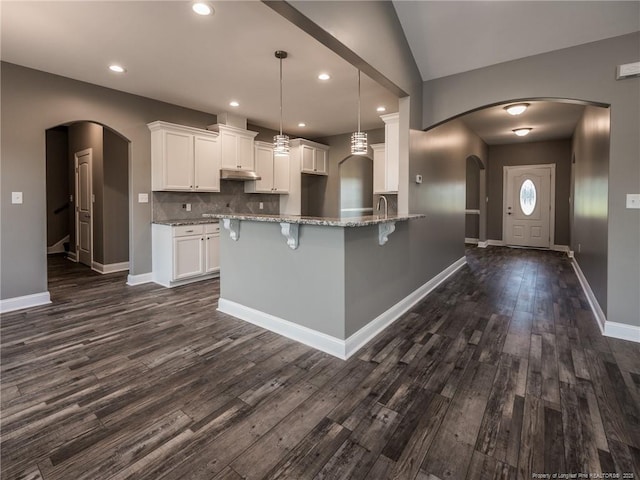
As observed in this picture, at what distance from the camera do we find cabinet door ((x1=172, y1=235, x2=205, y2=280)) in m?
4.61

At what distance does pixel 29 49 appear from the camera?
324cm

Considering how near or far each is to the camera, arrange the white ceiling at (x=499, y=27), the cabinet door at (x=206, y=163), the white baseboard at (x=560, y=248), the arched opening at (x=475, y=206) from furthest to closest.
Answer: the arched opening at (x=475, y=206) < the white baseboard at (x=560, y=248) < the cabinet door at (x=206, y=163) < the white ceiling at (x=499, y=27)

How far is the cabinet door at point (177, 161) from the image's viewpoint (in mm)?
4734

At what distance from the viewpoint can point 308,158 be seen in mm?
6695

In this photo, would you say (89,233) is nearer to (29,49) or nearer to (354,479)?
(29,49)

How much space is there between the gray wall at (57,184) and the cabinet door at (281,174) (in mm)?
4506

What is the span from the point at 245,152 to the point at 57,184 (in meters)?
4.64

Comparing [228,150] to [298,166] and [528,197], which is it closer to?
[298,166]

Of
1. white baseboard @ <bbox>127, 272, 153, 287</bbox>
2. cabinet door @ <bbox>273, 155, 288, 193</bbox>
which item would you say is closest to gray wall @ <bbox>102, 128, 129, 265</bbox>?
white baseboard @ <bbox>127, 272, 153, 287</bbox>

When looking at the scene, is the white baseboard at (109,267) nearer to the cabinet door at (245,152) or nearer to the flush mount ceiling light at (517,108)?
the cabinet door at (245,152)

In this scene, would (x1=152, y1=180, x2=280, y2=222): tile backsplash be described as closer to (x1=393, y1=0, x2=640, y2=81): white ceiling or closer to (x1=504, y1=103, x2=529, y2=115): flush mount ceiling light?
(x1=393, y1=0, x2=640, y2=81): white ceiling

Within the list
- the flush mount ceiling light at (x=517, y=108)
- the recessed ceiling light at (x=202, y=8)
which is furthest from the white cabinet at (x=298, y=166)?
the recessed ceiling light at (x=202, y=8)

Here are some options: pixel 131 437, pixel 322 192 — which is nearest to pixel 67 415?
pixel 131 437

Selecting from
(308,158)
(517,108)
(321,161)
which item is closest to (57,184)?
(308,158)
